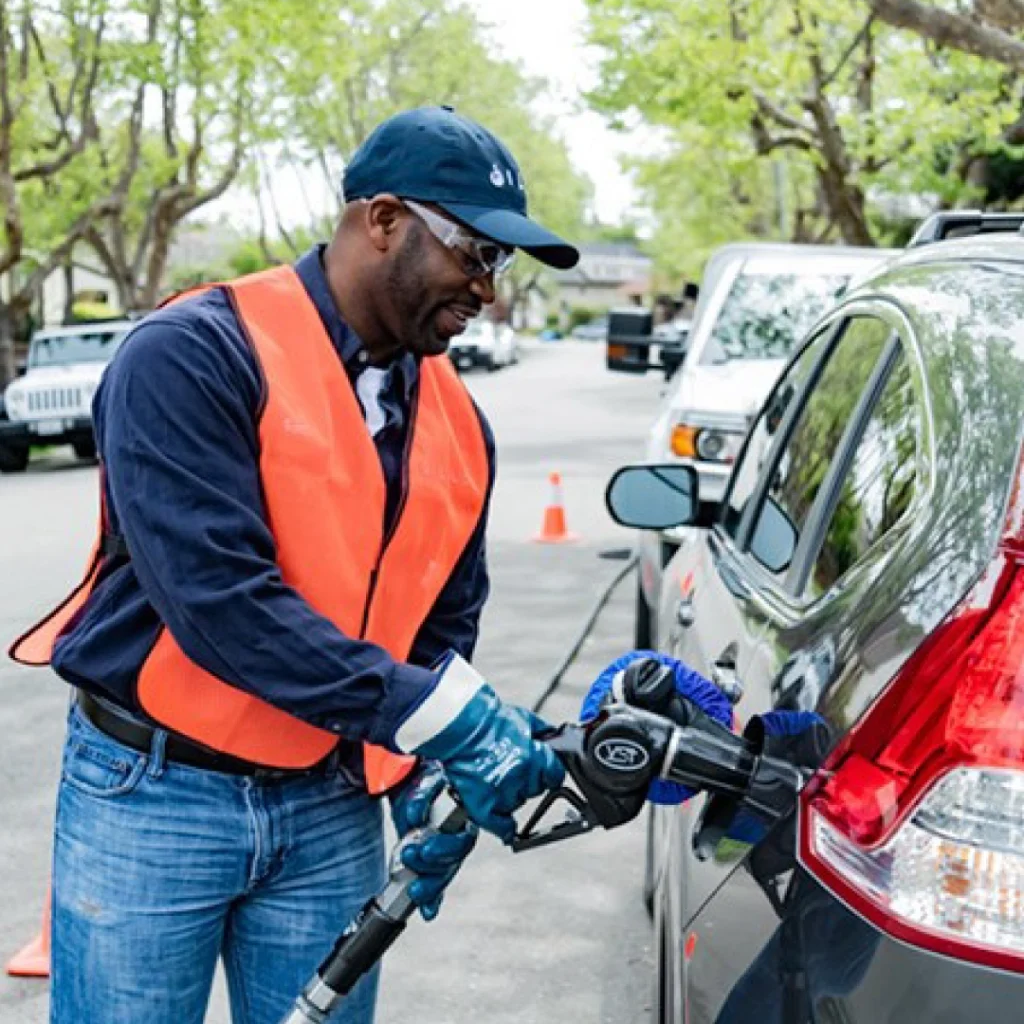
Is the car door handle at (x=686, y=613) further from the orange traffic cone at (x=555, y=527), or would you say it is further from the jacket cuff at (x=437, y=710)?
the orange traffic cone at (x=555, y=527)

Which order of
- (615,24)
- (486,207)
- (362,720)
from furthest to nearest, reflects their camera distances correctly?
(615,24) < (486,207) < (362,720)

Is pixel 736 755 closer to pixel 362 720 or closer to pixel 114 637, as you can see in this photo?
pixel 362 720

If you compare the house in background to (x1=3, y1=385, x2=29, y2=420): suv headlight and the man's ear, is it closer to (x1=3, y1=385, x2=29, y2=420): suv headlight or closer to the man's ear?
(x1=3, y1=385, x2=29, y2=420): suv headlight

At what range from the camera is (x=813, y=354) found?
352cm

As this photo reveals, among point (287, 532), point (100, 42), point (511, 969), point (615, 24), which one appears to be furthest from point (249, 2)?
point (287, 532)

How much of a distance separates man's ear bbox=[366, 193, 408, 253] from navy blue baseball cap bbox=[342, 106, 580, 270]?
0.04 ft

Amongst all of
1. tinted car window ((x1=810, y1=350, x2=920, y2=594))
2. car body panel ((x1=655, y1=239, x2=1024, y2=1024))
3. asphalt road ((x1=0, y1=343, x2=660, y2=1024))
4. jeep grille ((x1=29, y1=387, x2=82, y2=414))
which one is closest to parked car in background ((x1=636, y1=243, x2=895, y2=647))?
asphalt road ((x1=0, y1=343, x2=660, y2=1024))

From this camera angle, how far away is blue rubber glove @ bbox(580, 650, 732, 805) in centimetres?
202


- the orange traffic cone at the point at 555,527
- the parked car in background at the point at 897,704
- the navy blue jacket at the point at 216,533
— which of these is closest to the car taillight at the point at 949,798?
the parked car in background at the point at 897,704

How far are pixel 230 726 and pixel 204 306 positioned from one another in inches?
21.8

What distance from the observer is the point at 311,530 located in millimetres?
2158

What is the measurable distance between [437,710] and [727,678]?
2.24 feet

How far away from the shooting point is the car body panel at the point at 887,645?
4.94ft

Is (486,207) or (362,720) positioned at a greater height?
(486,207)
